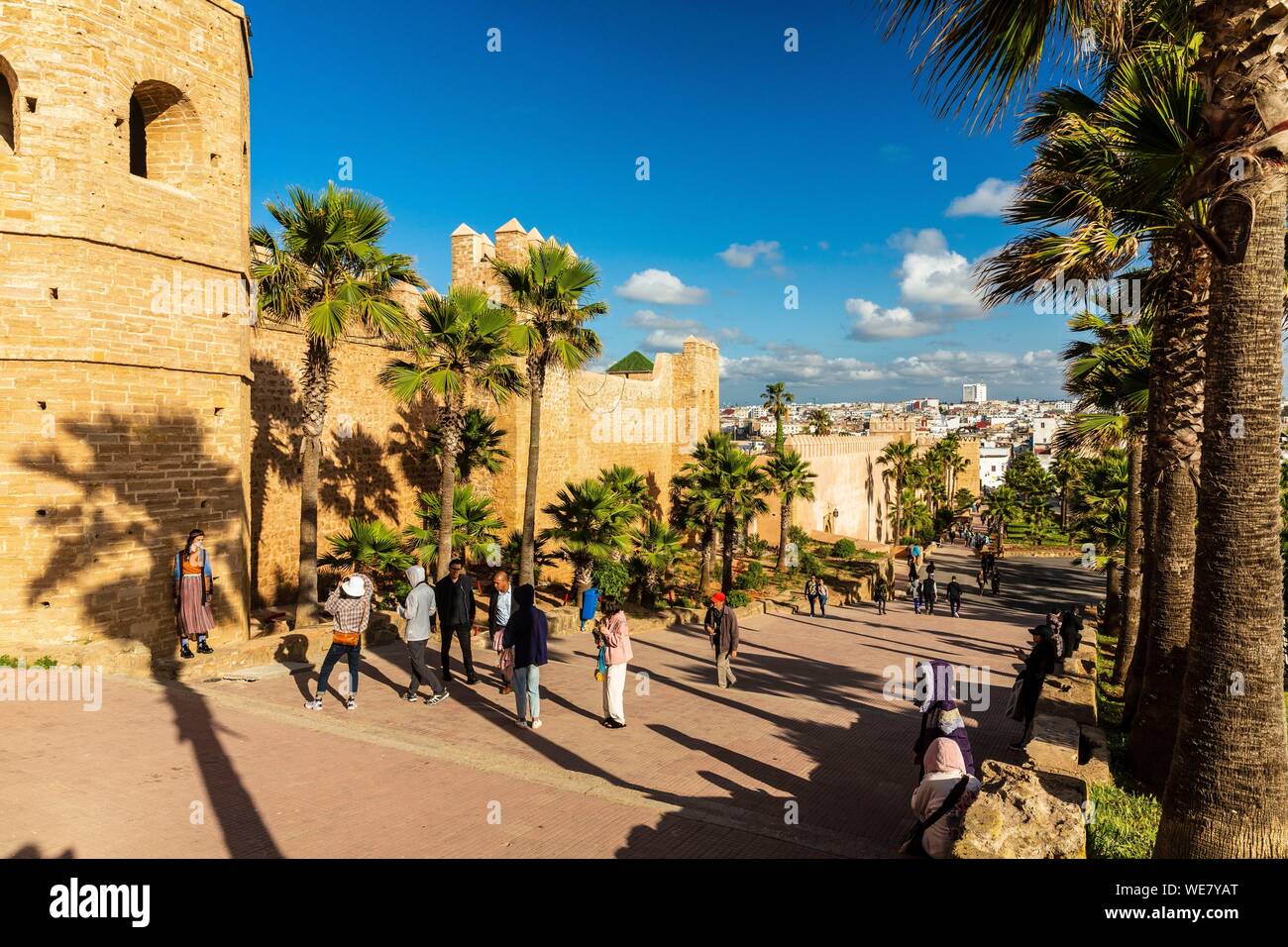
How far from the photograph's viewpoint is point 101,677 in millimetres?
8086

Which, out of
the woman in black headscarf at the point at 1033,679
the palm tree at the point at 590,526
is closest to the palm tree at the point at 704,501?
the palm tree at the point at 590,526

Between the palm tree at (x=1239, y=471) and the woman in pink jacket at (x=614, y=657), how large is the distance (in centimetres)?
500

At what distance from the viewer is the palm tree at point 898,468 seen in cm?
5641

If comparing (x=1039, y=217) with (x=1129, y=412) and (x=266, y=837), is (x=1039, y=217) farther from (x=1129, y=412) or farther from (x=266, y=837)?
(x=266, y=837)

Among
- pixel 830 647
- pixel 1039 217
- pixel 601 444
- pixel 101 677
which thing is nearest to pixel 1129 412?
pixel 1039 217

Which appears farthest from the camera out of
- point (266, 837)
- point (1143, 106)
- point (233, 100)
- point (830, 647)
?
point (830, 647)

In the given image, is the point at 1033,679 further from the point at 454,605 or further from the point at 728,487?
the point at 728,487

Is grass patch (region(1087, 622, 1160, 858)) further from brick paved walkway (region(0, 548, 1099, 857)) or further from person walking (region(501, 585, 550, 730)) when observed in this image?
person walking (region(501, 585, 550, 730))

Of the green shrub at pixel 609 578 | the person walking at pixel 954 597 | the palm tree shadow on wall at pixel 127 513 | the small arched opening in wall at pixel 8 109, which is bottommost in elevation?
the person walking at pixel 954 597

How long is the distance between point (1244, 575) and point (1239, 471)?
2.04 feet

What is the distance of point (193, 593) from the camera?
9.83 meters

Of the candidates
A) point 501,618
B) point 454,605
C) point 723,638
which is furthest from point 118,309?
point 723,638

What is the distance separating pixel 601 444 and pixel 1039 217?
21.3m

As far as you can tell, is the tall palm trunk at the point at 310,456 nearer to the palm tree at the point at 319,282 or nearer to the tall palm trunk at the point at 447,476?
the palm tree at the point at 319,282
